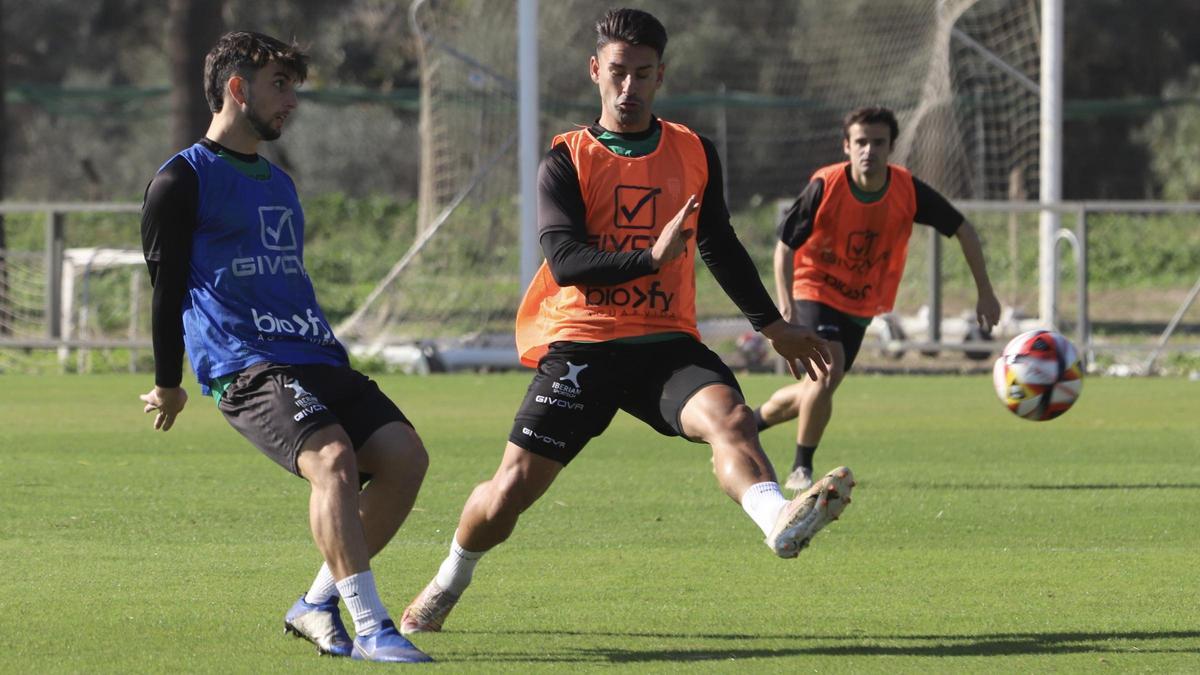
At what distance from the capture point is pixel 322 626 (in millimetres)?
5539

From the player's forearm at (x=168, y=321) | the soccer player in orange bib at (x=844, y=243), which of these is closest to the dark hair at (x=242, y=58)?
the player's forearm at (x=168, y=321)

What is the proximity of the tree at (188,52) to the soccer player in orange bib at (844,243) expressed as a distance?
16.8 metres

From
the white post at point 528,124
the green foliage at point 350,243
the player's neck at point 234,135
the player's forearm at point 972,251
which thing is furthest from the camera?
the green foliage at point 350,243

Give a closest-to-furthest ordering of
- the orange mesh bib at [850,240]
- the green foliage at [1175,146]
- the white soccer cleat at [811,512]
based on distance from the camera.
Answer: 1. the white soccer cleat at [811,512]
2. the orange mesh bib at [850,240]
3. the green foliage at [1175,146]

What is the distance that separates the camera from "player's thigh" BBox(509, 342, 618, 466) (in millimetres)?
5750

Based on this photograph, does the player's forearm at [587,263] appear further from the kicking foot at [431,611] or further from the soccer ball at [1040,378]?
the soccer ball at [1040,378]

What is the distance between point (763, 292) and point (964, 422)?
810 cm

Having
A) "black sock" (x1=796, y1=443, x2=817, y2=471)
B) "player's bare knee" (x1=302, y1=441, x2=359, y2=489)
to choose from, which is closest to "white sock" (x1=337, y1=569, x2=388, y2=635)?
"player's bare knee" (x1=302, y1=441, x2=359, y2=489)

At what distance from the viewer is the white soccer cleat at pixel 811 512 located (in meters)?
4.93

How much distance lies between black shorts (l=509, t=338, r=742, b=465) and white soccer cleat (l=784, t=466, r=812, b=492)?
3.98 m

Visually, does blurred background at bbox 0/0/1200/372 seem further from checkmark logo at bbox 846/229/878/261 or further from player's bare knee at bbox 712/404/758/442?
player's bare knee at bbox 712/404/758/442

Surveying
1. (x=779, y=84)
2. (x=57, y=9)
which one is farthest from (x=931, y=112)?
(x=57, y=9)

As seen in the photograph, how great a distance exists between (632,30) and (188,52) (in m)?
20.8

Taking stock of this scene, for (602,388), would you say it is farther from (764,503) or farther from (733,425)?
(764,503)
